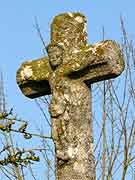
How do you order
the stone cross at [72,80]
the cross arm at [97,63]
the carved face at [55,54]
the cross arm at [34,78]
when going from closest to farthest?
the stone cross at [72,80] → the cross arm at [97,63] → the carved face at [55,54] → the cross arm at [34,78]

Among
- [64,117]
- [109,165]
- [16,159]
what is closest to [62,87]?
[64,117]

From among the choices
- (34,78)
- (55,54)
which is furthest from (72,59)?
(34,78)

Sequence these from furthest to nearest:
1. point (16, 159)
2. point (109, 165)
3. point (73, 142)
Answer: point (109, 165)
point (73, 142)
point (16, 159)

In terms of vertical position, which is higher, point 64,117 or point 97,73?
point 97,73

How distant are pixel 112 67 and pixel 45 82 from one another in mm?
604

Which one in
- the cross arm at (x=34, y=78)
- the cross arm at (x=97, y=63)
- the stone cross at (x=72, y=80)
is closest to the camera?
the stone cross at (x=72, y=80)

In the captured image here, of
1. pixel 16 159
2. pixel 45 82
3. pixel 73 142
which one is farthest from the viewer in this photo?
pixel 45 82

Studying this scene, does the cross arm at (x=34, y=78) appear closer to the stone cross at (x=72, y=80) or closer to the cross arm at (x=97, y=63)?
the stone cross at (x=72, y=80)

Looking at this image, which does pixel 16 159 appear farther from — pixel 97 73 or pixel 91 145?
pixel 97 73

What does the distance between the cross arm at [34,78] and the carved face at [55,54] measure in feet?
0.35

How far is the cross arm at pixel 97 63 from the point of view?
4.64 metres

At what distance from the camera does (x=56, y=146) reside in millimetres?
4590

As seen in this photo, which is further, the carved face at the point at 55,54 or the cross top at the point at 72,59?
the carved face at the point at 55,54

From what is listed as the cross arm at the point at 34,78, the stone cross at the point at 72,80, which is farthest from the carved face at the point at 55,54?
the cross arm at the point at 34,78
